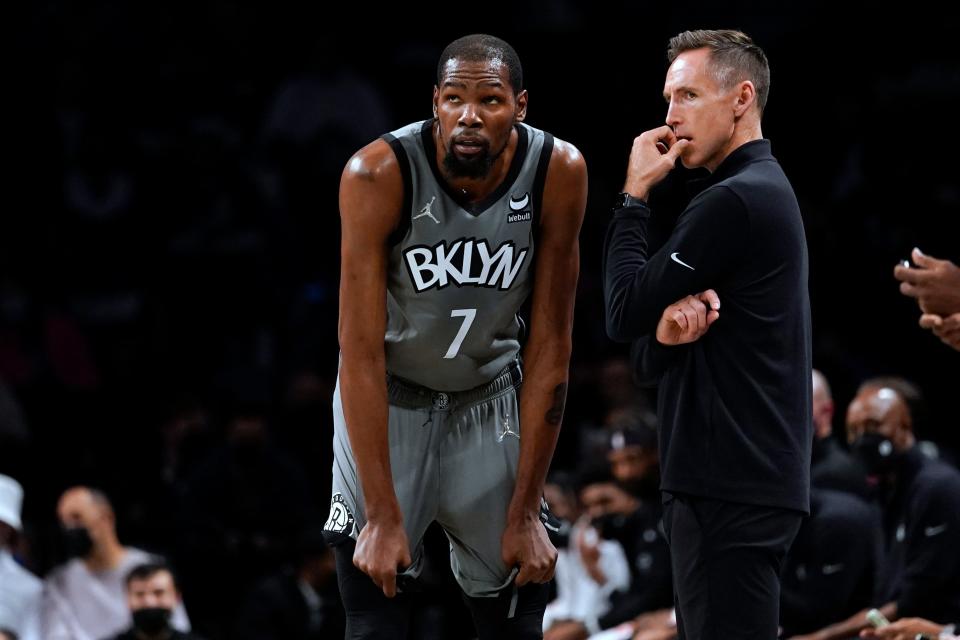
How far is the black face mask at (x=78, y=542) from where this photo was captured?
7266mm

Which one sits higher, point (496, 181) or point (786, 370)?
point (496, 181)

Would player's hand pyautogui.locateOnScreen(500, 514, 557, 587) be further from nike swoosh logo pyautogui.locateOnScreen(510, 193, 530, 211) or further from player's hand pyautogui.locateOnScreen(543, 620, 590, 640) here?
player's hand pyautogui.locateOnScreen(543, 620, 590, 640)

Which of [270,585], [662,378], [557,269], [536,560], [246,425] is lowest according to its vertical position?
[270,585]

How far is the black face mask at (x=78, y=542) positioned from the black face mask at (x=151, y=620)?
2.90 ft

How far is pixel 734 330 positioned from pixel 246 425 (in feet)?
17.7

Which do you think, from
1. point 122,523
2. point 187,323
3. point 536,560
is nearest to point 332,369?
point 187,323

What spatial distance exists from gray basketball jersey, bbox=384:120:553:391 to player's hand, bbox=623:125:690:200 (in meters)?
0.24

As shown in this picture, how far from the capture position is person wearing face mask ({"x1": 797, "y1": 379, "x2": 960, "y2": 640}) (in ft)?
18.4

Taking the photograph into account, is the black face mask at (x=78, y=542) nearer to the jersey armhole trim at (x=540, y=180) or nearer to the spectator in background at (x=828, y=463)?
the spectator in background at (x=828, y=463)

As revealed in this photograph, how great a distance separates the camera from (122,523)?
8391 mm

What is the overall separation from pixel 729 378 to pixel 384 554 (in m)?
0.93

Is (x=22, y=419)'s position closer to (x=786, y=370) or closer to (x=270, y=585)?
(x=270, y=585)

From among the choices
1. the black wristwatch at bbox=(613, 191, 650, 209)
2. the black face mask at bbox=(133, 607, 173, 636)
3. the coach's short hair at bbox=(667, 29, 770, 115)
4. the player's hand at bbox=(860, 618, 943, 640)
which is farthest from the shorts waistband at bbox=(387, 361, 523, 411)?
the black face mask at bbox=(133, 607, 173, 636)

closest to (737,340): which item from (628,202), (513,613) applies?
(628,202)
